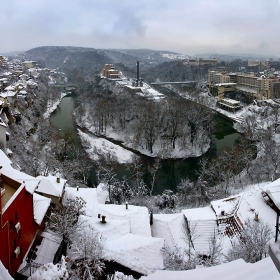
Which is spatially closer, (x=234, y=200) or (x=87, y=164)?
(x=234, y=200)

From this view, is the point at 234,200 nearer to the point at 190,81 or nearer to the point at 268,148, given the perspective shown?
the point at 268,148

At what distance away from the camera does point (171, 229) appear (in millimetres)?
5824

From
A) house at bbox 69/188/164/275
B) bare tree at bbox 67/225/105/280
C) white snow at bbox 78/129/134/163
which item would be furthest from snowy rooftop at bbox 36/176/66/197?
white snow at bbox 78/129/134/163

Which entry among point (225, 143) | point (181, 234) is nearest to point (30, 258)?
point (181, 234)

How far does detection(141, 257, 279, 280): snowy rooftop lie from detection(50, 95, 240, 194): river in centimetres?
817

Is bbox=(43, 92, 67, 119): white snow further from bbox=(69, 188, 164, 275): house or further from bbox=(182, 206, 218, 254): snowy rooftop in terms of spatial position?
bbox=(182, 206, 218, 254): snowy rooftop

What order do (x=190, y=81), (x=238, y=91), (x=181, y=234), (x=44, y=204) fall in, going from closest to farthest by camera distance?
(x=44, y=204) < (x=181, y=234) < (x=238, y=91) < (x=190, y=81)

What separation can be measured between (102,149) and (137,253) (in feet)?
28.8

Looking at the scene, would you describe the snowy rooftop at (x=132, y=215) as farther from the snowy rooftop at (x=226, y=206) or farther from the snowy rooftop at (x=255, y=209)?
the snowy rooftop at (x=255, y=209)

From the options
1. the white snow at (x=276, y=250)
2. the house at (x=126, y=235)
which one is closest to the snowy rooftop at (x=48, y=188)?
the house at (x=126, y=235)

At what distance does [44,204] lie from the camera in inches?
201

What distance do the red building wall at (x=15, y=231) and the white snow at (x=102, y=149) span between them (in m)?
7.54

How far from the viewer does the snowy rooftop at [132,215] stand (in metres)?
5.55

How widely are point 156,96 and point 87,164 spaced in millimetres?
11339
